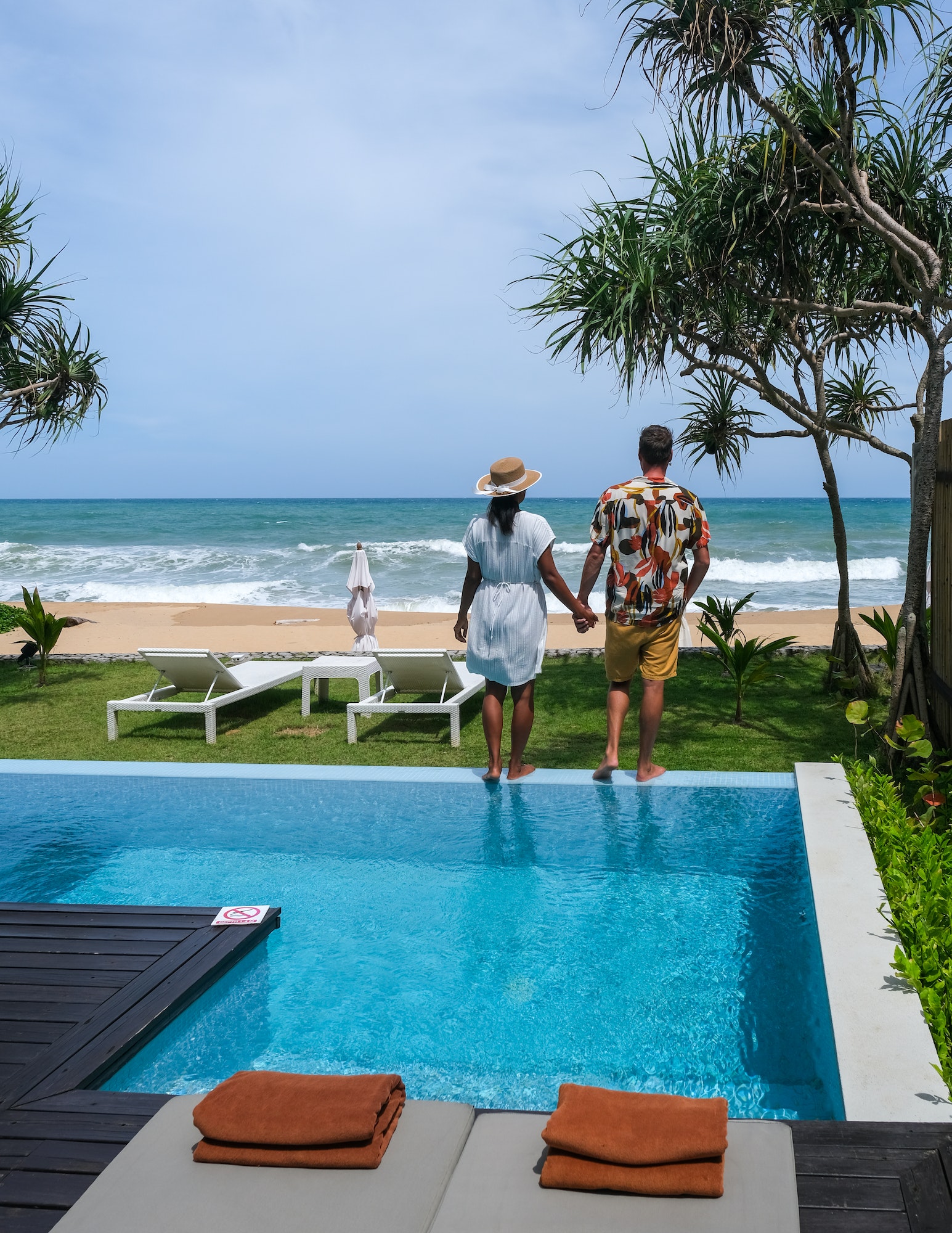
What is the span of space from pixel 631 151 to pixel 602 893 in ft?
17.8

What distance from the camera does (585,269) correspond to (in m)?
6.97

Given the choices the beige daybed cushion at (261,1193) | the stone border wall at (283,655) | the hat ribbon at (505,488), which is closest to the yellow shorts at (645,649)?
the hat ribbon at (505,488)

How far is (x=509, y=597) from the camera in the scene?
4734 millimetres

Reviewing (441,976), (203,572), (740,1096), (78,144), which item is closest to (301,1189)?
(740,1096)

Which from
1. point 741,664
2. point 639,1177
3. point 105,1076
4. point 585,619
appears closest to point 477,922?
point 105,1076

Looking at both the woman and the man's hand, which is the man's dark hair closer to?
the woman

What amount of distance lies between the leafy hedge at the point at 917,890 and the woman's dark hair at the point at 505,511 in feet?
6.16

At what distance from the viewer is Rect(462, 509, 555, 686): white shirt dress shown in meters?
4.66

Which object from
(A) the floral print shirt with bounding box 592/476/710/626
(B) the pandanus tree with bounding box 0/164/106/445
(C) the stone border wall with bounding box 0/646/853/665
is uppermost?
(B) the pandanus tree with bounding box 0/164/106/445

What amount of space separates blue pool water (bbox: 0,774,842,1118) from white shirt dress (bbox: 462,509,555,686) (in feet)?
2.05

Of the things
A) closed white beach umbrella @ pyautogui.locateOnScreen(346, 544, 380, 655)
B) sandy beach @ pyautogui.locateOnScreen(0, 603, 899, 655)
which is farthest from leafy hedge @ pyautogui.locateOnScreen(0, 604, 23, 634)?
closed white beach umbrella @ pyautogui.locateOnScreen(346, 544, 380, 655)

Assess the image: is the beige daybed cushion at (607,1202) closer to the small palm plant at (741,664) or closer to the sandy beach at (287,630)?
the small palm plant at (741,664)

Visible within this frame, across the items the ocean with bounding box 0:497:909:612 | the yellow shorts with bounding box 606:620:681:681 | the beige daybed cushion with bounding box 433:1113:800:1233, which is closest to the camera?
the beige daybed cushion with bounding box 433:1113:800:1233

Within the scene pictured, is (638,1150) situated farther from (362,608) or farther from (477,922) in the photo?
(362,608)
